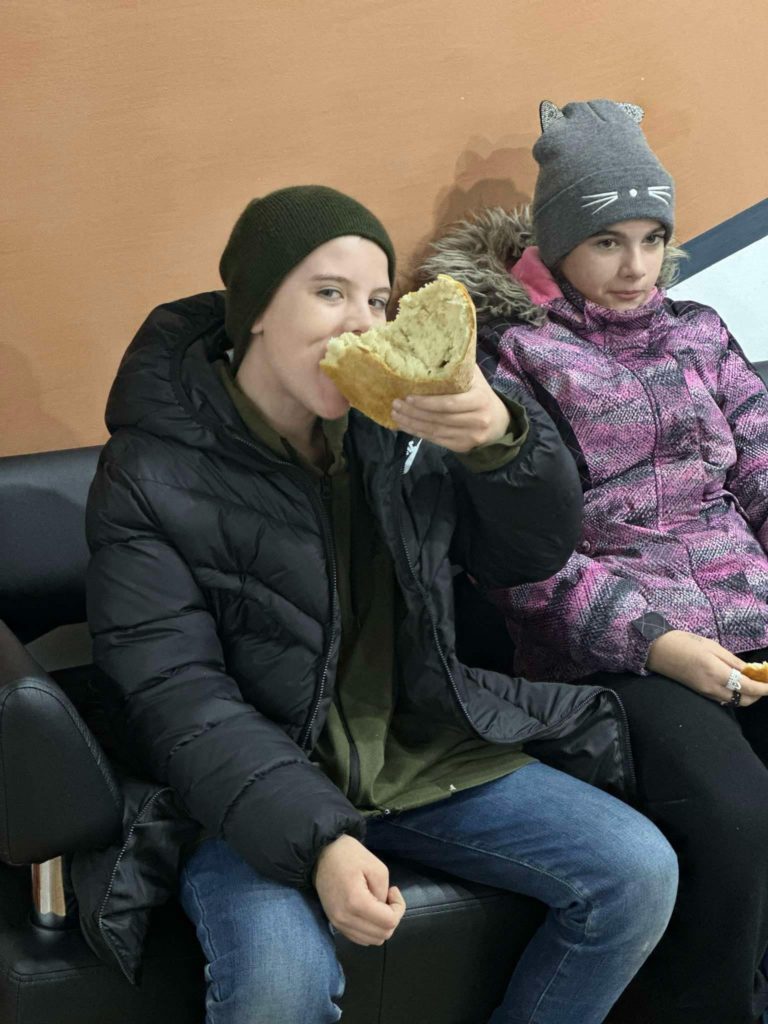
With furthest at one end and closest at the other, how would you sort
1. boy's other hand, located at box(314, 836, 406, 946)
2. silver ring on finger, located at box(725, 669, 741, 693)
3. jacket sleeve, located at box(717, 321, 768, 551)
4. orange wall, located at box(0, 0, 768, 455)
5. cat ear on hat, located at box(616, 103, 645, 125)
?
cat ear on hat, located at box(616, 103, 645, 125) → jacket sleeve, located at box(717, 321, 768, 551) → orange wall, located at box(0, 0, 768, 455) → silver ring on finger, located at box(725, 669, 741, 693) → boy's other hand, located at box(314, 836, 406, 946)

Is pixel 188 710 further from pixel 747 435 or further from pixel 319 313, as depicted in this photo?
pixel 747 435

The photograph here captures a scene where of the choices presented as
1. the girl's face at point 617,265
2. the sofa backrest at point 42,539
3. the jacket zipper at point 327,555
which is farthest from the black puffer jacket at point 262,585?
the girl's face at point 617,265

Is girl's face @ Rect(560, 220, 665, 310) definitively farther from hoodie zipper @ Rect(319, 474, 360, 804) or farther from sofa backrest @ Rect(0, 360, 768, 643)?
sofa backrest @ Rect(0, 360, 768, 643)

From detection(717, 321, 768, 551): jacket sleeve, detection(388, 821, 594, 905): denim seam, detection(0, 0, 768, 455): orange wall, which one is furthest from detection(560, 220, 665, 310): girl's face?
detection(388, 821, 594, 905): denim seam

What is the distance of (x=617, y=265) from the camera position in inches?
76.7

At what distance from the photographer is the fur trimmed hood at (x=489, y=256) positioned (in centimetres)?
200

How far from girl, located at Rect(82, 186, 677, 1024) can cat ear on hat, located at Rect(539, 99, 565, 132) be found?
2.01 feet

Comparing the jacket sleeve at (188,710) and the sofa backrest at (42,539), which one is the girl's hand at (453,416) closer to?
the jacket sleeve at (188,710)

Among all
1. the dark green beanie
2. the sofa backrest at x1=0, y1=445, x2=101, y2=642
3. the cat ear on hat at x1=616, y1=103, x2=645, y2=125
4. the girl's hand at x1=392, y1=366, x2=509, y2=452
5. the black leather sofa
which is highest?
the cat ear on hat at x1=616, y1=103, x2=645, y2=125

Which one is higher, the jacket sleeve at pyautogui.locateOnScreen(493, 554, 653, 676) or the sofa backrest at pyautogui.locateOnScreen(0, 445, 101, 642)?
the sofa backrest at pyautogui.locateOnScreen(0, 445, 101, 642)

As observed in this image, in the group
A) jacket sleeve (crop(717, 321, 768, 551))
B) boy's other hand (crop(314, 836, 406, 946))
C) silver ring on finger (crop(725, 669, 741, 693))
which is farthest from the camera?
jacket sleeve (crop(717, 321, 768, 551))

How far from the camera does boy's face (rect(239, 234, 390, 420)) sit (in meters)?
1.48

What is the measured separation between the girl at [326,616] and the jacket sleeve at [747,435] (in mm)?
516

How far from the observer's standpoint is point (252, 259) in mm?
1511
